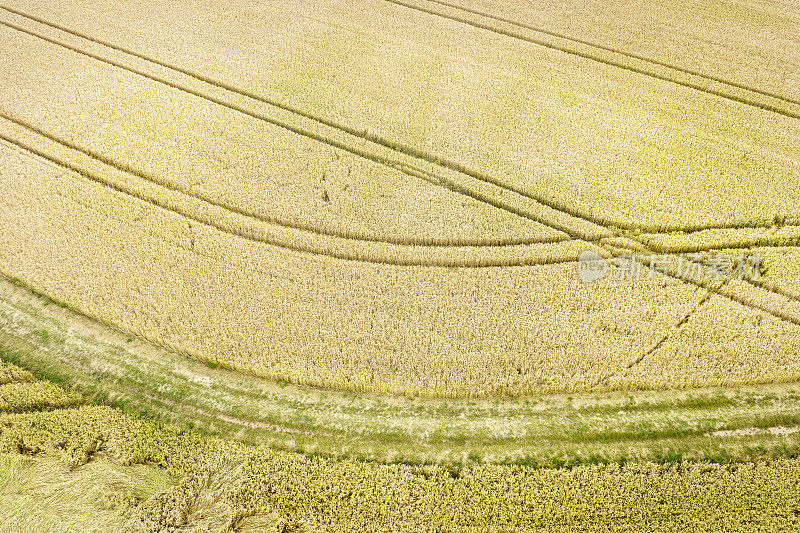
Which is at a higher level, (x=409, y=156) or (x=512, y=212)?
(x=409, y=156)

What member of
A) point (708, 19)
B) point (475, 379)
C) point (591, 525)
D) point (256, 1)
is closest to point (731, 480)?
point (591, 525)

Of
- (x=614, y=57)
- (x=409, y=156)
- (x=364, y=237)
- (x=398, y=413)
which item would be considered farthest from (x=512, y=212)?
(x=614, y=57)

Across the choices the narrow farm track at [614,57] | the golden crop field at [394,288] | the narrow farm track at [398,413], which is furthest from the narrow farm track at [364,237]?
the narrow farm track at [614,57]

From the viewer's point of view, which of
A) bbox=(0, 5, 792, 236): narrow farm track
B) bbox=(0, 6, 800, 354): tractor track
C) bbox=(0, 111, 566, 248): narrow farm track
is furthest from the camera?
bbox=(0, 5, 792, 236): narrow farm track

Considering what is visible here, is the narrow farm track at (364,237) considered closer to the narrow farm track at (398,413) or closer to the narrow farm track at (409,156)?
the narrow farm track at (409,156)

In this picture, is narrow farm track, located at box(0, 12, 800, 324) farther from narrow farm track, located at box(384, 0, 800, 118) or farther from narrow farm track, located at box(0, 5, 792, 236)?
narrow farm track, located at box(384, 0, 800, 118)

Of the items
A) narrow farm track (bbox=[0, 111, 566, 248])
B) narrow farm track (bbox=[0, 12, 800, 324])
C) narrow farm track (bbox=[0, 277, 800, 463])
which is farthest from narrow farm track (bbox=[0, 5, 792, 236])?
narrow farm track (bbox=[0, 277, 800, 463])

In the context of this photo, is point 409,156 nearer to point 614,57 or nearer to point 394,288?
point 394,288
